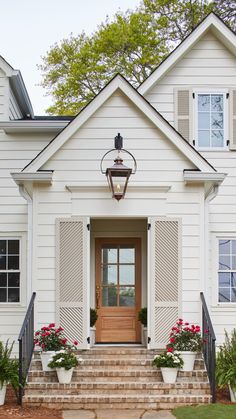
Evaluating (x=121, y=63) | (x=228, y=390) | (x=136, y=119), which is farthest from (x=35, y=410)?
(x=121, y=63)

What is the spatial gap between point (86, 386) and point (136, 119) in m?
4.47

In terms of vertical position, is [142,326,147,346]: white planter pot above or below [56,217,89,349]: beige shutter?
below

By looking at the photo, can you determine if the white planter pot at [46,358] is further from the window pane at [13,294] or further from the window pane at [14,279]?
the window pane at [14,279]

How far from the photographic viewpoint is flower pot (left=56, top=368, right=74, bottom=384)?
28.3ft

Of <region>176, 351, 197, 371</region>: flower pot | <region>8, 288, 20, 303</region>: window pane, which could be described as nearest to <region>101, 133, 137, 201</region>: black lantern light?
<region>176, 351, 197, 371</region>: flower pot

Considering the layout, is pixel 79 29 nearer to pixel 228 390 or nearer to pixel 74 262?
pixel 74 262

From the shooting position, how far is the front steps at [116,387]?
331 inches

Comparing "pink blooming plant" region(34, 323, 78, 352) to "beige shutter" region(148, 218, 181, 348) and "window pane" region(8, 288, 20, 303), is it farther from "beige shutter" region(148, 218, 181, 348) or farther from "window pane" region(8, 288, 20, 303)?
"window pane" region(8, 288, 20, 303)

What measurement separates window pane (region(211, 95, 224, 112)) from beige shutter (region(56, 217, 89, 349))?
13.6 ft

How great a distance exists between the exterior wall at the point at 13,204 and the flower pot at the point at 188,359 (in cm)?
363

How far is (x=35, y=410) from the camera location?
823cm

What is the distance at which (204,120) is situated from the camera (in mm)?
11898

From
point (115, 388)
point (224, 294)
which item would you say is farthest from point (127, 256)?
point (115, 388)

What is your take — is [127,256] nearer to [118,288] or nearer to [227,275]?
[118,288]
